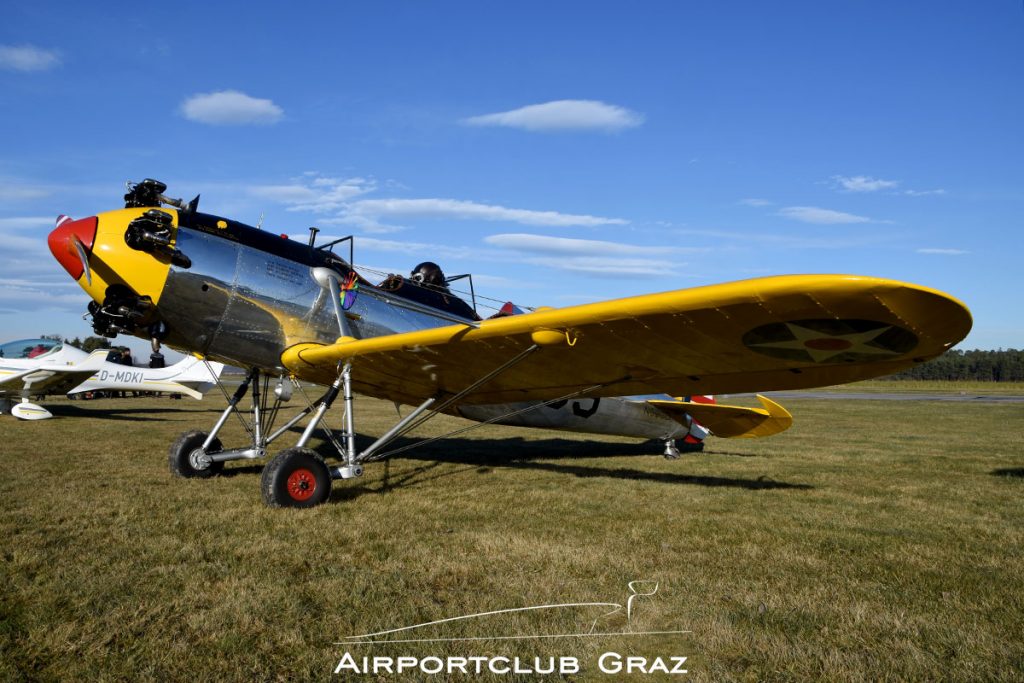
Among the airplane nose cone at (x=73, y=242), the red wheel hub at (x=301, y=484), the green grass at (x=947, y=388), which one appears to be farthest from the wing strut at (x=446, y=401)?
the green grass at (x=947, y=388)

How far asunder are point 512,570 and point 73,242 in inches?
198

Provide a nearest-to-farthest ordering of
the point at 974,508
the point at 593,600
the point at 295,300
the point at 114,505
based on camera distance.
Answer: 1. the point at 593,600
2. the point at 114,505
3. the point at 974,508
4. the point at 295,300

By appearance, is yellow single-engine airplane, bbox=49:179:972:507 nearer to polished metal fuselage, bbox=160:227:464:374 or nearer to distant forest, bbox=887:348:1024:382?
polished metal fuselage, bbox=160:227:464:374

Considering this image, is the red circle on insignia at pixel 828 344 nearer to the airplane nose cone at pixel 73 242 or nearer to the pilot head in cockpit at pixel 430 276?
the pilot head in cockpit at pixel 430 276

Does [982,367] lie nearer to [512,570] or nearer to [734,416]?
[734,416]

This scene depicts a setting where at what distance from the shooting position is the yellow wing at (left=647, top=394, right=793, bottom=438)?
363 inches

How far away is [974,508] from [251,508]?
652cm

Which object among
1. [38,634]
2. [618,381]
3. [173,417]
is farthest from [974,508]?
[173,417]

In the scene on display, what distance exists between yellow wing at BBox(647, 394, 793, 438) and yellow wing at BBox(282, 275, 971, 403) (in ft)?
11.0

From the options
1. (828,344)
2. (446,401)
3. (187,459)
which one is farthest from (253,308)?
(828,344)

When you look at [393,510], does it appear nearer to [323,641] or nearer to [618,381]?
[618,381]

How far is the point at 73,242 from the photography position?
595 centimetres

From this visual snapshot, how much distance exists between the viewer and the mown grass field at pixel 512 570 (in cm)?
270

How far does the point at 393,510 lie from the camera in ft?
18.3
